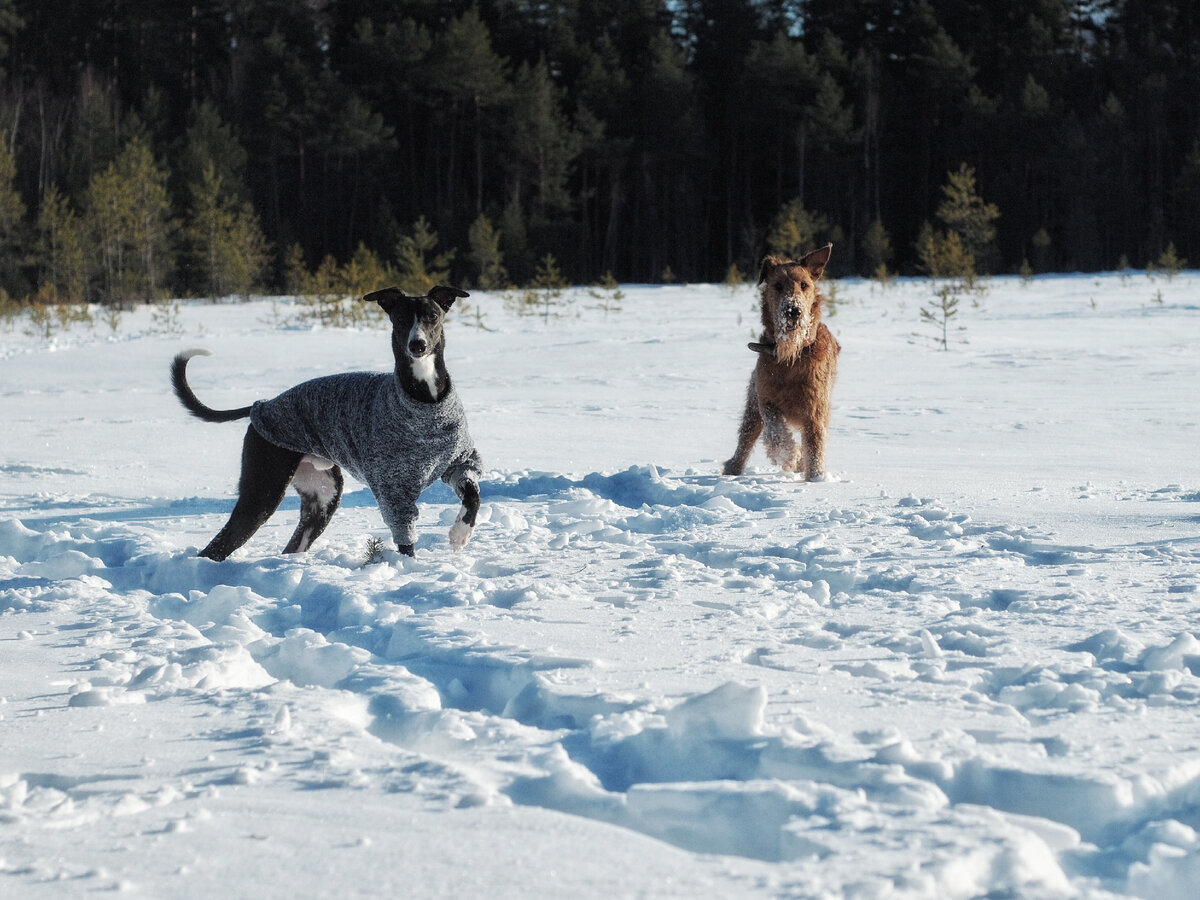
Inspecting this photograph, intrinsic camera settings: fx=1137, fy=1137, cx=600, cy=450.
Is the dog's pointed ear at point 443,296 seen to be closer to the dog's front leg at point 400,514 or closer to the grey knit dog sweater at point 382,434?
the grey knit dog sweater at point 382,434

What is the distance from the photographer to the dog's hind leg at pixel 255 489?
4688 millimetres

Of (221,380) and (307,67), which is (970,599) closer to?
(221,380)

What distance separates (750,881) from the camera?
1996mm

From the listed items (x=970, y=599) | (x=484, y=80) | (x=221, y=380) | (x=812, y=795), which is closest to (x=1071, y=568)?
(x=970, y=599)

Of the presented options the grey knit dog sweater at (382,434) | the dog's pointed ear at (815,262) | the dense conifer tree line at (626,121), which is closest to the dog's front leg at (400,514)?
the grey knit dog sweater at (382,434)

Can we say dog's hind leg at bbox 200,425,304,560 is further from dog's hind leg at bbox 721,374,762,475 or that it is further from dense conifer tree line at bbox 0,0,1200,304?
dense conifer tree line at bbox 0,0,1200,304

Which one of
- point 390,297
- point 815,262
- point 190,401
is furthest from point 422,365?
point 815,262

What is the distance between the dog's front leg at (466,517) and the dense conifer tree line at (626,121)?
2979 cm

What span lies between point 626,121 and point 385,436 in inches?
1549

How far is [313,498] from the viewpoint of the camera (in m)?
5.03

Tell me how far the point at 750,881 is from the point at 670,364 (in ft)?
37.9

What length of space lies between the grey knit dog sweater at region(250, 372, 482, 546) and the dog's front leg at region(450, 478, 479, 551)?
5 cm

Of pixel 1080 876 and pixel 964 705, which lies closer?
pixel 1080 876

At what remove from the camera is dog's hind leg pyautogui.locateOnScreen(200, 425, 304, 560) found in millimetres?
4688
